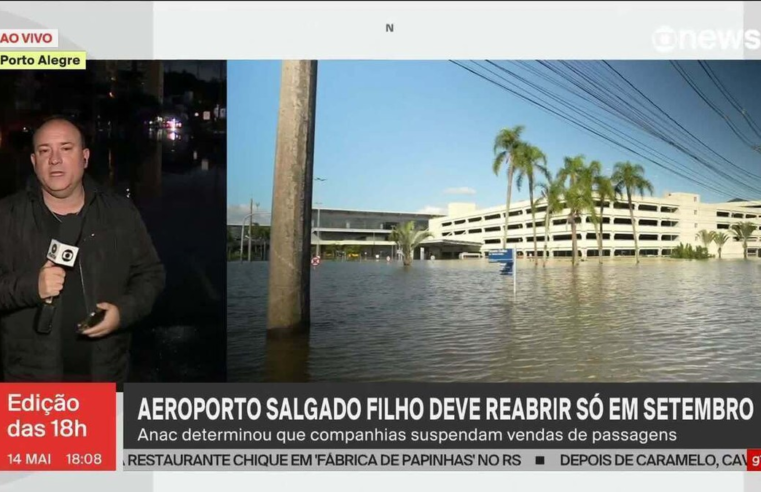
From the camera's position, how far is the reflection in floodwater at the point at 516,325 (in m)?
3.23

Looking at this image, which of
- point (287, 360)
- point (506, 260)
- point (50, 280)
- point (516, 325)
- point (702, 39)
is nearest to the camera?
point (50, 280)

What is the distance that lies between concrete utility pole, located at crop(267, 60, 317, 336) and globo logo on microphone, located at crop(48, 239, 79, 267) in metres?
1.22

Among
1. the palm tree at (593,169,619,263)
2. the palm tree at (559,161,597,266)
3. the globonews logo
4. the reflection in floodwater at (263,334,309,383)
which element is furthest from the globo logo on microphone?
the globonews logo

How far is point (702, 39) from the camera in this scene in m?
3.12

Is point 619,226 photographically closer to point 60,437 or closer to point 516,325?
point 516,325

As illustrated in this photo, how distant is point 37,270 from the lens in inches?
119

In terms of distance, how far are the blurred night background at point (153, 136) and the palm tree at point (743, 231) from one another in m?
3.41

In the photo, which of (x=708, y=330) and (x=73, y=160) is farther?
(x=708, y=330)

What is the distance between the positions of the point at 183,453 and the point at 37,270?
1491mm

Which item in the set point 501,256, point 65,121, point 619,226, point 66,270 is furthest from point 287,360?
point 619,226

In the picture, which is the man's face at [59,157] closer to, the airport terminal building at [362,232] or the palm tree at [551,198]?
the airport terminal building at [362,232]

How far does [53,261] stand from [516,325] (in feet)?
10.00

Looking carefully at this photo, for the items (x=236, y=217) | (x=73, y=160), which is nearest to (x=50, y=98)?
(x=73, y=160)

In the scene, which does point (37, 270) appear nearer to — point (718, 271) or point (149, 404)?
point (149, 404)
